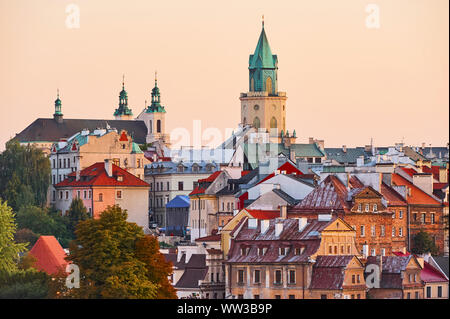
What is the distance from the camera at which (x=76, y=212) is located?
12138 centimetres

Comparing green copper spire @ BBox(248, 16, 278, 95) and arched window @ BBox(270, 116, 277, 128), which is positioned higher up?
green copper spire @ BBox(248, 16, 278, 95)

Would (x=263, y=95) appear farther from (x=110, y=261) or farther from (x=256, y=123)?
(x=110, y=261)

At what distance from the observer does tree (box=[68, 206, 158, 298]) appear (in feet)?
217

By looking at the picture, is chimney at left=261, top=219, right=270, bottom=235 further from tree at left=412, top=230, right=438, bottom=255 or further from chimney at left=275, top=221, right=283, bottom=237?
tree at left=412, top=230, right=438, bottom=255

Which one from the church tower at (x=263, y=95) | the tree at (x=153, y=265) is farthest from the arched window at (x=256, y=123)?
the tree at (x=153, y=265)

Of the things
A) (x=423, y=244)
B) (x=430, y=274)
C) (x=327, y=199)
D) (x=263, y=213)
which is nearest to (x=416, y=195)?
(x=423, y=244)

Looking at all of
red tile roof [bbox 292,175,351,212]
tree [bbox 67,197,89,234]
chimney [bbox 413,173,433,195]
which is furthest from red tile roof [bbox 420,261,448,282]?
tree [bbox 67,197,89,234]

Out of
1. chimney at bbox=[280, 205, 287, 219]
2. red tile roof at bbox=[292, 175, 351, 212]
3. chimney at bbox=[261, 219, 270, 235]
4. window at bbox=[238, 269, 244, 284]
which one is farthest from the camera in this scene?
red tile roof at bbox=[292, 175, 351, 212]

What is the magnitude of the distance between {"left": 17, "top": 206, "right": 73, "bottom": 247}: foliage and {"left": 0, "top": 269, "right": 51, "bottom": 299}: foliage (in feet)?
133

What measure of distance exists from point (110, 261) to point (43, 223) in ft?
160

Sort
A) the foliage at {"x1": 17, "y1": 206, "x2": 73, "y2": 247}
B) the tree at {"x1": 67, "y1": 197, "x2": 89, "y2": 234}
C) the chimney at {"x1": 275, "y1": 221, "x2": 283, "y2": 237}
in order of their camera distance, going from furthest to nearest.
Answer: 1. the tree at {"x1": 67, "y1": 197, "x2": 89, "y2": 234}
2. the foliage at {"x1": 17, "y1": 206, "x2": 73, "y2": 247}
3. the chimney at {"x1": 275, "y1": 221, "x2": 283, "y2": 237}

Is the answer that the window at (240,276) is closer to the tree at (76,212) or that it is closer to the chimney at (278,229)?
the chimney at (278,229)
